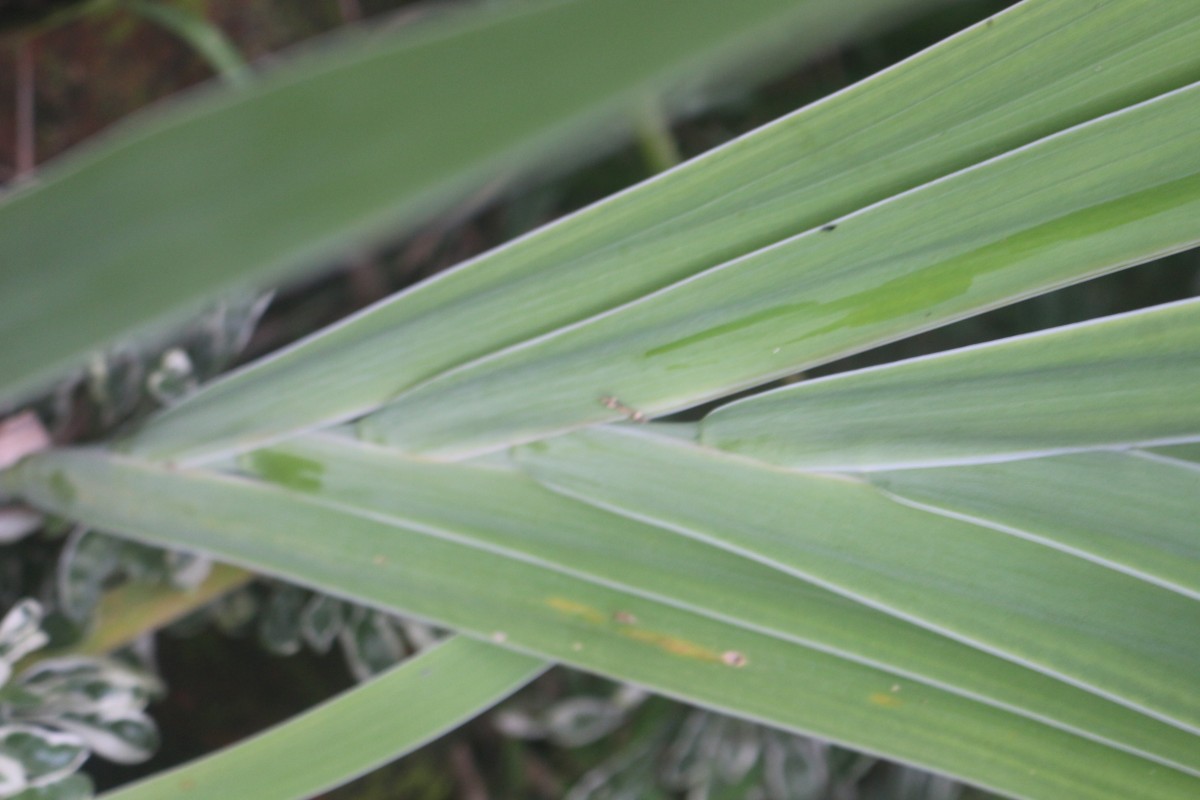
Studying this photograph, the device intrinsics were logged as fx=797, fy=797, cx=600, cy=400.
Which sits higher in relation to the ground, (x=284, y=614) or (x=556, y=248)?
(x=556, y=248)

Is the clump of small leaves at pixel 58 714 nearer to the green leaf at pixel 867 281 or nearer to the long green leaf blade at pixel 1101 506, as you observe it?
the green leaf at pixel 867 281

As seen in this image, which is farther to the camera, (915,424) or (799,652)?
(799,652)

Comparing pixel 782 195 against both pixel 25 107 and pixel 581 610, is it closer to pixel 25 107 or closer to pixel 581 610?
pixel 581 610

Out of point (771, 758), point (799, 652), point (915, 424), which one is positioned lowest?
point (771, 758)

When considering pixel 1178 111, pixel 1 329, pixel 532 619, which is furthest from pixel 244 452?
pixel 1178 111

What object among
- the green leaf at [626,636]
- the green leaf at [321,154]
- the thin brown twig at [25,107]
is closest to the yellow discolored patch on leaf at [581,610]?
the green leaf at [626,636]

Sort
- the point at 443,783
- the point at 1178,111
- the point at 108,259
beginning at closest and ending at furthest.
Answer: the point at 108,259
the point at 1178,111
the point at 443,783

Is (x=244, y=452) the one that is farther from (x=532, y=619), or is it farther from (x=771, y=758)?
(x=771, y=758)
